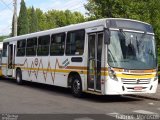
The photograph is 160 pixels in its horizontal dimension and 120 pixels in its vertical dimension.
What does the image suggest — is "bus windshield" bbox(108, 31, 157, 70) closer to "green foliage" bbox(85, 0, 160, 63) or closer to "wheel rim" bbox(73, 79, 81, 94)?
"wheel rim" bbox(73, 79, 81, 94)

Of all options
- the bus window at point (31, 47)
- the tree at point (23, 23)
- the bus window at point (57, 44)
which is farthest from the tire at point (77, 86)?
the tree at point (23, 23)

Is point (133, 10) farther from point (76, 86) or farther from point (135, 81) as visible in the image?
point (135, 81)

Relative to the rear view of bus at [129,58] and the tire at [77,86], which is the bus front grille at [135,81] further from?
the tire at [77,86]

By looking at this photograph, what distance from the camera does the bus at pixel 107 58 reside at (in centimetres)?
1448

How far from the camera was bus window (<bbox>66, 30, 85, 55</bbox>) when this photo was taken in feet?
53.3

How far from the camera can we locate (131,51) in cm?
1478

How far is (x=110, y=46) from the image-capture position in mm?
14555

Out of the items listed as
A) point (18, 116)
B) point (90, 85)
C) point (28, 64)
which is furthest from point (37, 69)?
point (18, 116)

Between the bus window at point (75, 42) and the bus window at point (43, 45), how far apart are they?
242 centimetres

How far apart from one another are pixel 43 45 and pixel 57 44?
1846 mm

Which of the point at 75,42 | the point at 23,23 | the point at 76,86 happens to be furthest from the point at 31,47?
the point at 23,23

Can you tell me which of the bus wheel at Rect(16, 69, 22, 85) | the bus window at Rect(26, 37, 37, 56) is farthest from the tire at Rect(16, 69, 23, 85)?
the bus window at Rect(26, 37, 37, 56)

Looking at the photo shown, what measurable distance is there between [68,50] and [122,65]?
352cm

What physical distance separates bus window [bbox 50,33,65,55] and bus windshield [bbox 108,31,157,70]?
12.7 ft
